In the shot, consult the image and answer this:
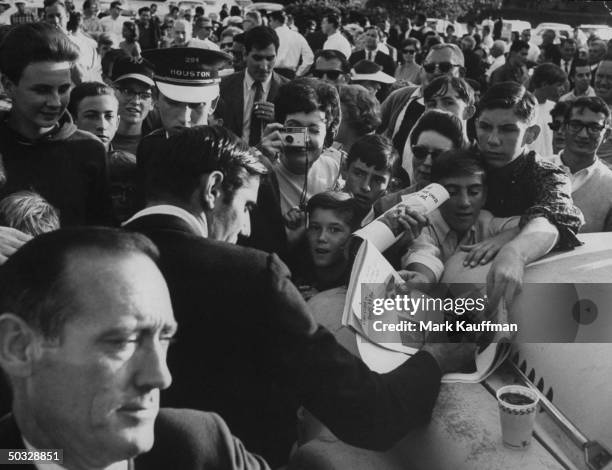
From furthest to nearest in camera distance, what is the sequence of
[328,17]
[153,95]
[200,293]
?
Answer: [328,17], [153,95], [200,293]

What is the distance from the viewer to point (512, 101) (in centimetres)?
254

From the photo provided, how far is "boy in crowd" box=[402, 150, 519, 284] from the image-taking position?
2285 mm

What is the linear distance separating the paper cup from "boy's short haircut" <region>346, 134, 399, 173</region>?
1485 mm

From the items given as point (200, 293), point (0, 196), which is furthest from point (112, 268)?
point (0, 196)

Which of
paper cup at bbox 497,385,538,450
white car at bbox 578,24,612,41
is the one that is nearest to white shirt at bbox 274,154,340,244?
paper cup at bbox 497,385,538,450

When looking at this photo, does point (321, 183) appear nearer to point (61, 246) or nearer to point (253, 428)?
point (253, 428)

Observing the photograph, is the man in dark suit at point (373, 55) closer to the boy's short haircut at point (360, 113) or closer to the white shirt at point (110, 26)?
the white shirt at point (110, 26)

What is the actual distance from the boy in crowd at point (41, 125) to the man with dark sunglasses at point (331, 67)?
10.4 ft

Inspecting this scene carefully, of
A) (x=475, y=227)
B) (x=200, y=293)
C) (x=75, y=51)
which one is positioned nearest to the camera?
(x=200, y=293)

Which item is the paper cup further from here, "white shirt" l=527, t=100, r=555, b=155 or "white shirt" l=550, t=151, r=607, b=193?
"white shirt" l=527, t=100, r=555, b=155

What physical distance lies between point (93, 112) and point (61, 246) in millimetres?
2424

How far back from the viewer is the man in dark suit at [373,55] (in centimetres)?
842

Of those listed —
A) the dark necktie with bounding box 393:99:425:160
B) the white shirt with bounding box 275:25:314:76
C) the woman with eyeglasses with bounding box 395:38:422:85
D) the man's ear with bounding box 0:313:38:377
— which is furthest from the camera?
the woman with eyeglasses with bounding box 395:38:422:85

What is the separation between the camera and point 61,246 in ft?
3.81
